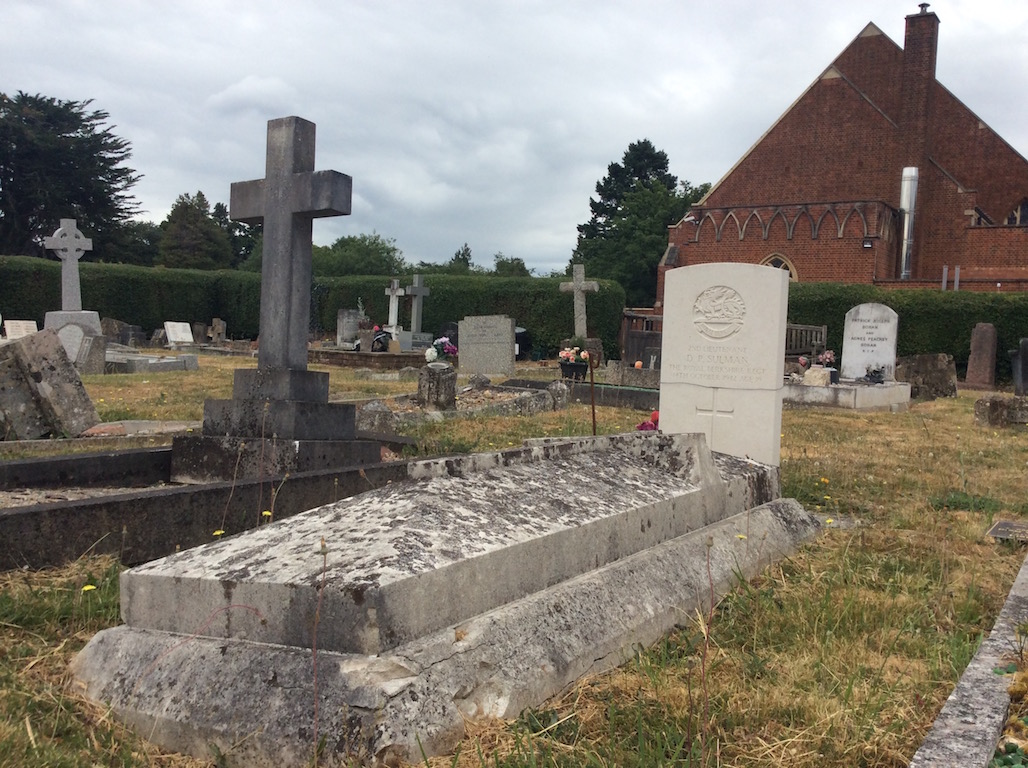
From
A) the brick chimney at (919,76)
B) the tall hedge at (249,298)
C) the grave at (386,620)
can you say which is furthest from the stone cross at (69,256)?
the brick chimney at (919,76)

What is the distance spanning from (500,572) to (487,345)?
15.3 meters

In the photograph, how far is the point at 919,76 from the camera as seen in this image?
102 feet

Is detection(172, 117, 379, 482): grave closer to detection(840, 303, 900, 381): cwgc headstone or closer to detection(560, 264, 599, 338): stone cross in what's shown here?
detection(840, 303, 900, 381): cwgc headstone

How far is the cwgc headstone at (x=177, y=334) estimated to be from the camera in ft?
81.9

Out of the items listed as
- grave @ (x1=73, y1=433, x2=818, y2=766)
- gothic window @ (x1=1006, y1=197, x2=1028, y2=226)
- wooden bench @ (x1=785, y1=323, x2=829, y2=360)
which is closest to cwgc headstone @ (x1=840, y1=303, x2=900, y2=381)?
wooden bench @ (x1=785, y1=323, x2=829, y2=360)

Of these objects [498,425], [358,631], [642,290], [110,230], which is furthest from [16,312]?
[642,290]

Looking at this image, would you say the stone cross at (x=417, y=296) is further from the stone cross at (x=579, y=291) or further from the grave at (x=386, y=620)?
the grave at (x=386, y=620)

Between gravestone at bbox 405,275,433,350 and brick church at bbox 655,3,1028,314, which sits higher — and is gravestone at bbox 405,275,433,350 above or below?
below

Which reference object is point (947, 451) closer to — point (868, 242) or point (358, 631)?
point (358, 631)

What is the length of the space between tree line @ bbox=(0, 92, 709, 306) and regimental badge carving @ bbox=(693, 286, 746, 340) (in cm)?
3117

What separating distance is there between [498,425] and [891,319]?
9845 mm

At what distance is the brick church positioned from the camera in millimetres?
27562

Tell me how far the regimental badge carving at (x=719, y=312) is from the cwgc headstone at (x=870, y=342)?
1075cm

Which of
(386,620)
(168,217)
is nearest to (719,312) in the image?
(386,620)
